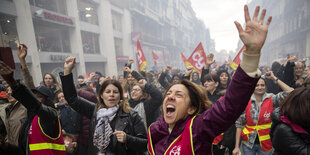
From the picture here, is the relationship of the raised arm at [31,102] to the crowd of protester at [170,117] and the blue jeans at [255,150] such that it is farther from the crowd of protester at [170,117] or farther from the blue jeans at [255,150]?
the blue jeans at [255,150]

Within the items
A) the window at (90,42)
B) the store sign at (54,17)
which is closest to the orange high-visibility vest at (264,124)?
the store sign at (54,17)

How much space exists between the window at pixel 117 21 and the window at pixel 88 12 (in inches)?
120

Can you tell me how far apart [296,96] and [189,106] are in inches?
36.7

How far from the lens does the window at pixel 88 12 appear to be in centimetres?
1506

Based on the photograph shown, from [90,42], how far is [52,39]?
3.78 m

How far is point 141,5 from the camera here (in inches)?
941

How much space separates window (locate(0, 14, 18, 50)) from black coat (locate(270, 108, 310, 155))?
447 inches

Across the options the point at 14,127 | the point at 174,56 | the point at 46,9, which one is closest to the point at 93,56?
the point at 46,9

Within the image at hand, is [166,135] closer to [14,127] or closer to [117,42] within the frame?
[14,127]

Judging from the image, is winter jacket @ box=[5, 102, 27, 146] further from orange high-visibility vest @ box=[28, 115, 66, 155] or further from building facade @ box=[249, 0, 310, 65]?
building facade @ box=[249, 0, 310, 65]

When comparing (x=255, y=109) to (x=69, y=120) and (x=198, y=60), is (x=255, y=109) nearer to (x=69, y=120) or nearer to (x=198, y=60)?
(x=69, y=120)

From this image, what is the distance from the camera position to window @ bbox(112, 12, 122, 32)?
19.6 meters

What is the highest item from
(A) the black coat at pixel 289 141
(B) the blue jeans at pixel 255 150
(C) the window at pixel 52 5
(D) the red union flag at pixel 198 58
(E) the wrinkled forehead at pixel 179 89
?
(C) the window at pixel 52 5

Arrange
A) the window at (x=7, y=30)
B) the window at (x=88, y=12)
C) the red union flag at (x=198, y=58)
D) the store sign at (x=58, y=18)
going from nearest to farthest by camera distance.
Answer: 1. the red union flag at (x=198, y=58)
2. the window at (x=7, y=30)
3. the store sign at (x=58, y=18)
4. the window at (x=88, y=12)
